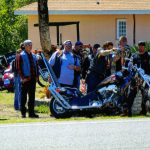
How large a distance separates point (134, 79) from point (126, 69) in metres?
0.30

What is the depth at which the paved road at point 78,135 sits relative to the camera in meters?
9.31

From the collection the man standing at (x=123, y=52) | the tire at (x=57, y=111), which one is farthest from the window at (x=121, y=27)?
the tire at (x=57, y=111)

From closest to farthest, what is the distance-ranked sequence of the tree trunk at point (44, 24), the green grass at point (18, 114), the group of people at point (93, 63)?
1. the green grass at point (18, 114)
2. the group of people at point (93, 63)
3. the tree trunk at point (44, 24)

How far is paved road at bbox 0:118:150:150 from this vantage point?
9.31 metres

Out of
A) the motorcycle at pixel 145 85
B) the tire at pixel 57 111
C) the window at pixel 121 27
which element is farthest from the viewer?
the window at pixel 121 27

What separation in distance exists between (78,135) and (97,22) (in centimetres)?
2372

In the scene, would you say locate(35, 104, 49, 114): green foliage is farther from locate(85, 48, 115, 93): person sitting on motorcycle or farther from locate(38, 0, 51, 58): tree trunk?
locate(38, 0, 51, 58): tree trunk

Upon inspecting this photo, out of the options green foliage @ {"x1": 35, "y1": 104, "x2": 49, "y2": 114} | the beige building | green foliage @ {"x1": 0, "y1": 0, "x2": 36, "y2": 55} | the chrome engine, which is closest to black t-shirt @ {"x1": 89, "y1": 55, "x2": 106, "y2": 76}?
the chrome engine

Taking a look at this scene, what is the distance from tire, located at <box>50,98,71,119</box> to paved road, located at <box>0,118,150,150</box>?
154 centimetres

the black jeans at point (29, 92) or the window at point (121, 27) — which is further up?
the window at point (121, 27)

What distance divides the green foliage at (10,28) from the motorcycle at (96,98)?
2713 cm

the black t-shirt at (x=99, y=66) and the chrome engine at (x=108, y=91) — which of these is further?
the black t-shirt at (x=99, y=66)

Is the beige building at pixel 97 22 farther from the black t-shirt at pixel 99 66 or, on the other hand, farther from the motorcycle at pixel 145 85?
the motorcycle at pixel 145 85

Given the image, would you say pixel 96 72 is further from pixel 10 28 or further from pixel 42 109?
pixel 10 28
